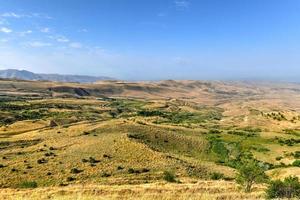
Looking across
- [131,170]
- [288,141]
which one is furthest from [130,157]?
[288,141]

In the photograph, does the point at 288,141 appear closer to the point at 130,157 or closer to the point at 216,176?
the point at 216,176

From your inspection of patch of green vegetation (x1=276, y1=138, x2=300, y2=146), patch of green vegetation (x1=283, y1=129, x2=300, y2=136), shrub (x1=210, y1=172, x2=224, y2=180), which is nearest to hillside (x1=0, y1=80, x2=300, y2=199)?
patch of green vegetation (x1=276, y1=138, x2=300, y2=146)

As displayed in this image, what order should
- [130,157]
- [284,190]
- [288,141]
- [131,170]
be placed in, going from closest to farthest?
1. [284,190]
2. [131,170]
3. [130,157]
4. [288,141]

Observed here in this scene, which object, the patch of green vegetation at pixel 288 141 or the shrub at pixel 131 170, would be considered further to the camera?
the patch of green vegetation at pixel 288 141

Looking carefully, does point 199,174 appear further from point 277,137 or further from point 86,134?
point 277,137

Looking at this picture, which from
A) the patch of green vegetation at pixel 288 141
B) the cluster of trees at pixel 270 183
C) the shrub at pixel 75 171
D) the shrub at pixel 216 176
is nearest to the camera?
the cluster of trees at pixel 270 183

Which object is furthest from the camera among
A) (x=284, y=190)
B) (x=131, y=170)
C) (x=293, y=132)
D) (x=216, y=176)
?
(x=293, y=132)

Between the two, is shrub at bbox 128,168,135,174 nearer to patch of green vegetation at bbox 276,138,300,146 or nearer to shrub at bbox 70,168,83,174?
shrub at bbox 70,168,83,174

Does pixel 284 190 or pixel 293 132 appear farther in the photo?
pixel 293 132

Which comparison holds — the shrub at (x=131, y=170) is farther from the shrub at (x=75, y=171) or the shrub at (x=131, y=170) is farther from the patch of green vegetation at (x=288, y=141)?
the patch of green vegetation at (x=288, y=141)

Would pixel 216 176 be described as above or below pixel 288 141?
above

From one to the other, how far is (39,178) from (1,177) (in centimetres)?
512

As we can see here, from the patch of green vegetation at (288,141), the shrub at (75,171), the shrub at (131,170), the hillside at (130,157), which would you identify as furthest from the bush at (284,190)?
the patch of green vegetation at (288,141)

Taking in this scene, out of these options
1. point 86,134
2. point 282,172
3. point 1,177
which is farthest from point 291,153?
point 1,177
